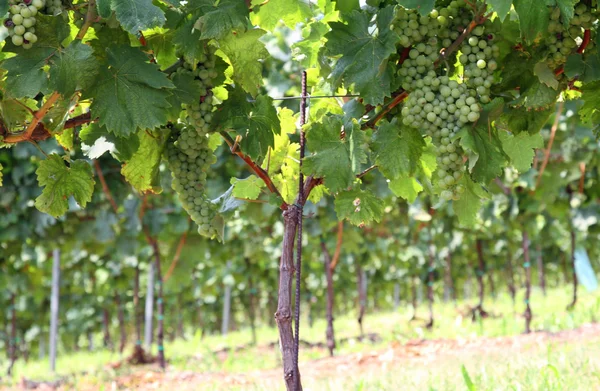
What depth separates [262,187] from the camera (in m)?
2.70

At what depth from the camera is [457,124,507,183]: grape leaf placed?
2.02 meters

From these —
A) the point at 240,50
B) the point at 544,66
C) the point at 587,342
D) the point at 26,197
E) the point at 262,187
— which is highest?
the point at 26,197

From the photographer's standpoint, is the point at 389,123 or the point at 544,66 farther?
the point at 389,123

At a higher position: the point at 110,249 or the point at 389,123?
the point at 110,249

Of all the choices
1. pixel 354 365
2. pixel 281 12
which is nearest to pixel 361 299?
pixel 354 365

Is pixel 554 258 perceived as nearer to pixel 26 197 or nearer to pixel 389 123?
pixel 26 197

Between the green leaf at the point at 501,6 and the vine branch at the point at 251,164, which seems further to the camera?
the vine branch at the point at 251,164

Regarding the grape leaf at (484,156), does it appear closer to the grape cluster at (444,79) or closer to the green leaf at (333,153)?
the grape cluster at (444,79)

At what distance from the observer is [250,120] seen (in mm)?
2305

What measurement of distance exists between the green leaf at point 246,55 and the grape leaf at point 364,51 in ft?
0.78

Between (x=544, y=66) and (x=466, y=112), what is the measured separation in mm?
329

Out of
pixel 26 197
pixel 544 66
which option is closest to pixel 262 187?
pixel 544 66

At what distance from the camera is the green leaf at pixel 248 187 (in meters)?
2.63

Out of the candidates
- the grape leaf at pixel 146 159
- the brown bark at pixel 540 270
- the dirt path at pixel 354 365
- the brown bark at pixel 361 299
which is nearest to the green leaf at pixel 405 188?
the grape leaf at pixel 146 159
